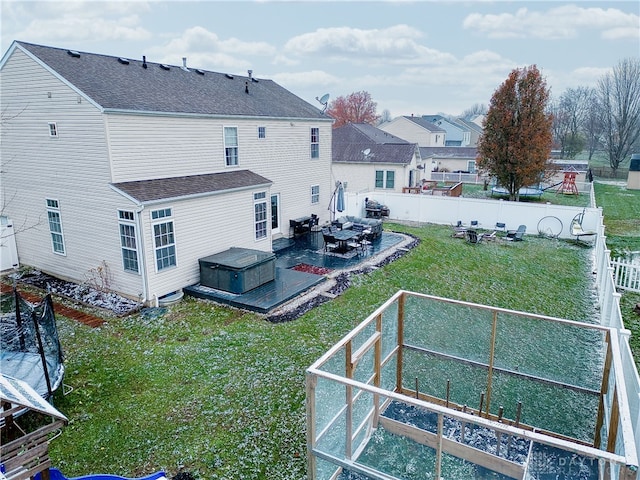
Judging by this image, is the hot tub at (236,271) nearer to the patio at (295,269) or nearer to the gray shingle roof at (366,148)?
the patio at (295,269)

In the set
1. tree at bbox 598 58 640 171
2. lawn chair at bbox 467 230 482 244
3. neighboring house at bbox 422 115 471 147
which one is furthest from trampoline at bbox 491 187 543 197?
neighboring house at bbox 422 115 471 147

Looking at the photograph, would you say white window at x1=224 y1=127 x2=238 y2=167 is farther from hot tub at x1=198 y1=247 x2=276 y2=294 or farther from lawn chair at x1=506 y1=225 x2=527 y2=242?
lawn chair at x1=506 y1=225 x2=527 y2=242

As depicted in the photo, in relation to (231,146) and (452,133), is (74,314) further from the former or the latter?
(452,133)

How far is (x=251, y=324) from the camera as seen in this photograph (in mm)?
9602

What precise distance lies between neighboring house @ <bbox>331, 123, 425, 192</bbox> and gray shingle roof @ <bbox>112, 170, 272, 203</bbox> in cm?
1266

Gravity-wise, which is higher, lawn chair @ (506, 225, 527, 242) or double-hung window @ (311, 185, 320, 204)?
double-hung window @ (311, 185, 320, 204)

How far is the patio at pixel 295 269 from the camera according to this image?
10.8 meters

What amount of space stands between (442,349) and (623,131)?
5024 cm

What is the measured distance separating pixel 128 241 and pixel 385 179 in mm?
18625

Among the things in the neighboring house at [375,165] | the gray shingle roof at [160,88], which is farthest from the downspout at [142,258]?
the neighboring house at [375,165]

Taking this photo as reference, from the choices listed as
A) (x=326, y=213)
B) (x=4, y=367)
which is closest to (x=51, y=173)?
(x=4, y=367)

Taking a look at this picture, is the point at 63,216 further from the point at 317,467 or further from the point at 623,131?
the point at 623,131

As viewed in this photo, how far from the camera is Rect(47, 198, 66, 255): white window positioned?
1218 cm

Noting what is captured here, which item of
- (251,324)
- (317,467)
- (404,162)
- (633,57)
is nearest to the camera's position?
(317,467)
